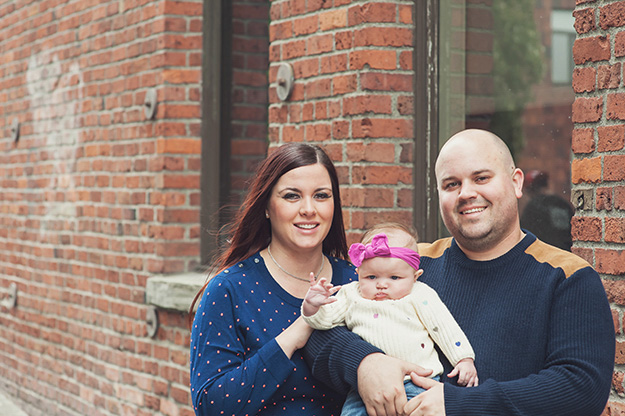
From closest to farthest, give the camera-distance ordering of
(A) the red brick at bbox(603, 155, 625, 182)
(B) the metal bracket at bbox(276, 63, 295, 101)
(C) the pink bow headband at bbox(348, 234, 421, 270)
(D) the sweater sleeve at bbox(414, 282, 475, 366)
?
(D) the sweater sleeve at bbox(414, 282, 475, 366), (C) the pink bow headband at bbox(348, 234, 421, 270), (A) the red brick at bbox(603, 155, 625, 182), (B) the metal bracket at bbox(276, 63, 295, 101)

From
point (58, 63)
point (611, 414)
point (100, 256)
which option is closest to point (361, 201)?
point (611, 414)

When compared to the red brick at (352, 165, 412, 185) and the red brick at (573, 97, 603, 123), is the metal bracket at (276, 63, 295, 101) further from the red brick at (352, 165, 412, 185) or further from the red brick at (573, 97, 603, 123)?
the red brick at (573, 97, 603, 123)

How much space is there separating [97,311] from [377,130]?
10.3 feet

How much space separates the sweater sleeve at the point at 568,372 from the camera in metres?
2.30

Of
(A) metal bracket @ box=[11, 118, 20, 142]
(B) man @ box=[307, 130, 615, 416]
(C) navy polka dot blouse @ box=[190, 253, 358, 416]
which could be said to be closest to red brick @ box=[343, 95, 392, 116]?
(C) navy polka dot blouse @ box=[190, 253, 358, 416]

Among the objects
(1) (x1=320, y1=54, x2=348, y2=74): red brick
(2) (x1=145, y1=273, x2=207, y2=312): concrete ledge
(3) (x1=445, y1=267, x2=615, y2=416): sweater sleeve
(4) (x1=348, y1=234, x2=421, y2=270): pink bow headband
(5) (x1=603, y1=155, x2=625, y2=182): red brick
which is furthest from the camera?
(2) (x1=145, y1=273, x2=207, y2=312): concrete ledge

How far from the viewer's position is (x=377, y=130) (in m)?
4.37

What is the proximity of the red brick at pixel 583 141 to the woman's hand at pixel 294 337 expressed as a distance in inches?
52.8

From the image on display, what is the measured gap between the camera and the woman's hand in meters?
2.75

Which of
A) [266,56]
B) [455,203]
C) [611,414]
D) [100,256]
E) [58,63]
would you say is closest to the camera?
[455,203]

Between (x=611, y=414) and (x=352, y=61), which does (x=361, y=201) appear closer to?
(x=352, y=61)

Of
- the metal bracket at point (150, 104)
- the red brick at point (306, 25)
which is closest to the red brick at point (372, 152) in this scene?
the red brick at point (306, 25)

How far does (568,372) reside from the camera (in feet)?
7.55

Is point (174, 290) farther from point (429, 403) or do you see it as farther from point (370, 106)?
point (429, 403)
